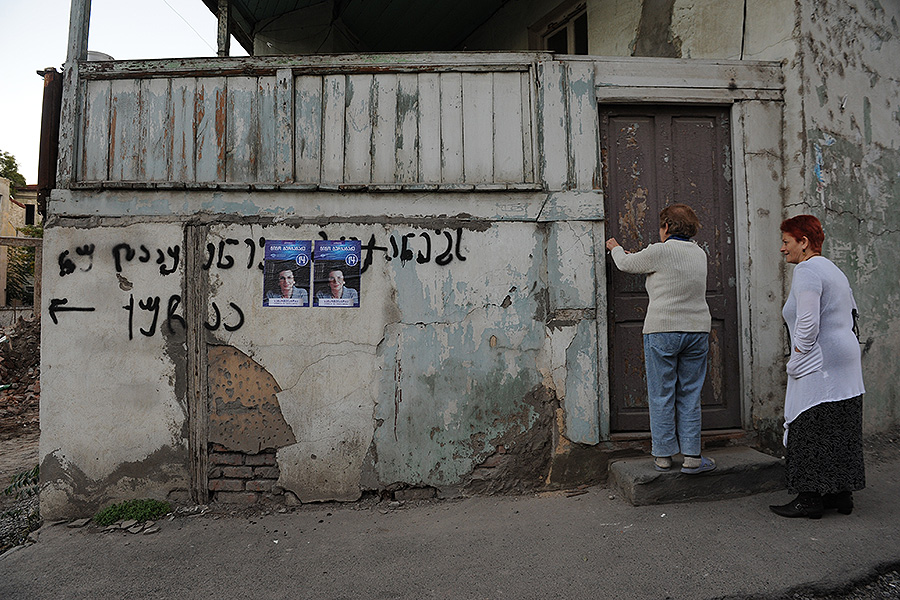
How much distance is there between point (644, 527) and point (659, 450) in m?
0.50

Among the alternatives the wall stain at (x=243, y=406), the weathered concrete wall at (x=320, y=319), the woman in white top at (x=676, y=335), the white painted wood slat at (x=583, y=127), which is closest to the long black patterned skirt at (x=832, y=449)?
the woman in white top at (x=676, y=335)

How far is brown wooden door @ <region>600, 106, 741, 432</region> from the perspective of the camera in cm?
375

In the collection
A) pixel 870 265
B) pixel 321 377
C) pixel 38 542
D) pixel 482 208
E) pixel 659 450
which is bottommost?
pixel 38 542

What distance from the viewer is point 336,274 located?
358 centimetres

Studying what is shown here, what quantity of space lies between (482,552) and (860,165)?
13.4 feet

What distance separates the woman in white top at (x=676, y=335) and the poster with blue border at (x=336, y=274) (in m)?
1.79

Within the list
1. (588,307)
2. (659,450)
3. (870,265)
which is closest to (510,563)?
(659,450)

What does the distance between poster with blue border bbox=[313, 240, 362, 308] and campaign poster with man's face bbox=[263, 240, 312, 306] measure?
7 centimetres

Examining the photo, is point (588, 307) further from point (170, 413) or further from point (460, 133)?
point (170, 413)

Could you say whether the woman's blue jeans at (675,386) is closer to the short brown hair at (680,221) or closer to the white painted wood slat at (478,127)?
the short brown hair at (680,221)

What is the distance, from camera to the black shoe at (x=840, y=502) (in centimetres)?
297

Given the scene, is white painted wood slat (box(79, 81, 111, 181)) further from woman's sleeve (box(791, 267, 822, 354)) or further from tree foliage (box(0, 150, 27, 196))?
tree foliage (box(0, 150, 27, 196))

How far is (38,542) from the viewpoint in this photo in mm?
3193

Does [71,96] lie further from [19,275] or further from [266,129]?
[19,275]
